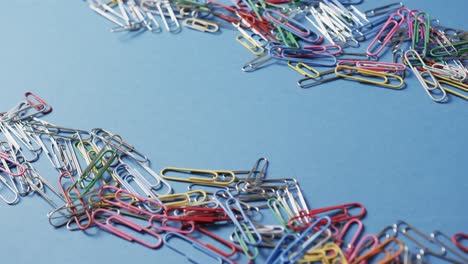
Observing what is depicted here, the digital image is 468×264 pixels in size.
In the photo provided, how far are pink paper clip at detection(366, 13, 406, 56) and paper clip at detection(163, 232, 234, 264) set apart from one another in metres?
1.89

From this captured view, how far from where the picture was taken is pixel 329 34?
13.9 feet

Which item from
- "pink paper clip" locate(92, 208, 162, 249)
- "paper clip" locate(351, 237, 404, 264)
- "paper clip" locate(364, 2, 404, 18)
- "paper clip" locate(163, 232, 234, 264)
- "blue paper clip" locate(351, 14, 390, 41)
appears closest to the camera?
"paper clip" locate(351, 237, 404, 264)

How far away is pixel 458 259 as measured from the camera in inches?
113

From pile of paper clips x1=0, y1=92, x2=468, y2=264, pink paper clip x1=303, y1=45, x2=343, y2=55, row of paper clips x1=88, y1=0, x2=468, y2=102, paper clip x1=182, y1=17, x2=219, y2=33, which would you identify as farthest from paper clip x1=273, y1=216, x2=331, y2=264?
paper clip x1=182, y1=17, x2=219, y2=33

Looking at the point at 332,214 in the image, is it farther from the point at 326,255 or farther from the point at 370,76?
the point at 370,76

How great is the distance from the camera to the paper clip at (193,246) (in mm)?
2941

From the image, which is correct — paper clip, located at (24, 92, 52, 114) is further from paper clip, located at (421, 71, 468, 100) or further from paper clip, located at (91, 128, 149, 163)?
paper clip, located at (421, 71, 468, 100)

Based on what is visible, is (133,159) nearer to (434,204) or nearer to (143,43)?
(143,43)

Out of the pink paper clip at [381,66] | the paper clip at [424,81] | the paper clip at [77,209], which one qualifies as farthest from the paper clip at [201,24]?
the paper clip at [77,209]

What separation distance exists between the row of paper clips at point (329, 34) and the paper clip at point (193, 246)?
144 cm

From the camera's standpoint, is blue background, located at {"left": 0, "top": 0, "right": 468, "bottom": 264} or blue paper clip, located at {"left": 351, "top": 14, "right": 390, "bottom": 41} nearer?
blue background, located at {"left": 0, "top": 0, "right": 468, "bottom": 264}

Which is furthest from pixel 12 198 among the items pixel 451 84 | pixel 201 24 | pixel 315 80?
pixel 451 84

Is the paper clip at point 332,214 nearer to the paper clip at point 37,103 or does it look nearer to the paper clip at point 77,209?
the paper clip at point 77,209

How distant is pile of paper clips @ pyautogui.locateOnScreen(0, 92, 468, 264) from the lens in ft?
9.57
